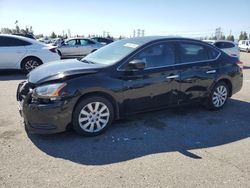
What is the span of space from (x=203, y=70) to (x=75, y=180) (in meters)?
3.53

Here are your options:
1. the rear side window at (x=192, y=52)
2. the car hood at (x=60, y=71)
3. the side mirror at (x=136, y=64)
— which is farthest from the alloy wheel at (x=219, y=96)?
the car hood at (x=60, y=71)

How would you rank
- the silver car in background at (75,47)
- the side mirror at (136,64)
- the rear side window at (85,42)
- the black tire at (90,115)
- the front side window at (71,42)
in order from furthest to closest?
the rear side window at (85,42) → the front side window at (71,42) → the silver car in background at (75,47) → the side mirror at (136,64) → the black tire at (90,115)

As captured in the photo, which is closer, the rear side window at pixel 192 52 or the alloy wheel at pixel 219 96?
the rear side window at pixel 192 52

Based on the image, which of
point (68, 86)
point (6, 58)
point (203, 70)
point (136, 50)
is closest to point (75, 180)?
point (68, 86)

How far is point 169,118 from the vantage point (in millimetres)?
5297

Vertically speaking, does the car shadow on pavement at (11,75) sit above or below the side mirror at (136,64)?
below

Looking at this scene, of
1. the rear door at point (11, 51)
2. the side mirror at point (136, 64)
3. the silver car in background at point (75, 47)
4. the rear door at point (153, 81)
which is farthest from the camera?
the silver car in background at point (75, 47)

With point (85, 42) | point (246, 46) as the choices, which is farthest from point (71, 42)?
point (246, 46)

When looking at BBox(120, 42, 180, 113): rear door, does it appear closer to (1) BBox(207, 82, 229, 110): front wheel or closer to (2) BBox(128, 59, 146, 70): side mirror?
(2) BBox(128, 59, 146, 70): side mirror

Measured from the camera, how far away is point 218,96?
5805 mm

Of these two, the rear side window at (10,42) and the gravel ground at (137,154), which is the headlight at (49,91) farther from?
the rear side window at (10,42)

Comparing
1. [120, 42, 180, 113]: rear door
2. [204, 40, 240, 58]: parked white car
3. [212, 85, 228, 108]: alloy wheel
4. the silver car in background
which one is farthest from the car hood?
the silver car in background

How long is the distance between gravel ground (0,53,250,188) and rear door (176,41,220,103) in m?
0.53

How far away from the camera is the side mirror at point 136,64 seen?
443cm
